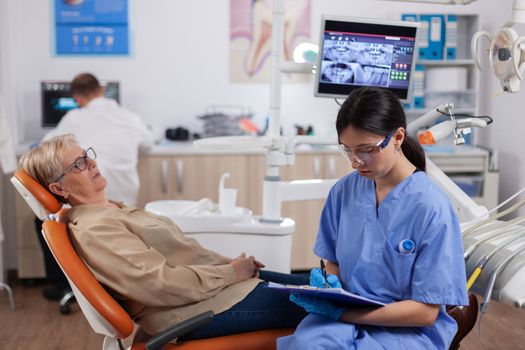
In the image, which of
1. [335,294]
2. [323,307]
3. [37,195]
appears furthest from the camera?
[37,195]

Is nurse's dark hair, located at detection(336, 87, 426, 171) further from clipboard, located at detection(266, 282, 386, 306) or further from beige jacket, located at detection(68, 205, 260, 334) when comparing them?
beige jacket, located at detection(68, 205, 260, 334)

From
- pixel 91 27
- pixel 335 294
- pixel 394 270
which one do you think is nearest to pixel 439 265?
pixel 394 270

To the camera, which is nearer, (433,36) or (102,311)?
(102,311)

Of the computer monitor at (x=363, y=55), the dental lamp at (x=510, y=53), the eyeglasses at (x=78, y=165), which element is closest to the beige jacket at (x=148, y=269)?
the eyeglasses at (x=78, y=165)

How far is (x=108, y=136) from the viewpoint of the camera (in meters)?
3.56

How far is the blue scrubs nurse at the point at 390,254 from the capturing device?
161 cm

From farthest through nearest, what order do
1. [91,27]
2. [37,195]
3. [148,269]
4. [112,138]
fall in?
[91,27], [112,138], [37,195], [148,269]

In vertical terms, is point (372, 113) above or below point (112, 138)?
above

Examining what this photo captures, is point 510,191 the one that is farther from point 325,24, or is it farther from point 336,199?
point 336,199

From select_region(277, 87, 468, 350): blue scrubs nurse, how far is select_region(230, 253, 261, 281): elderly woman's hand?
382 millimetres

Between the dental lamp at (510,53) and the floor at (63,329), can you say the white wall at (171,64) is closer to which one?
the floor at (63,329)

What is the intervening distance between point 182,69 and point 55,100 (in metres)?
0.78

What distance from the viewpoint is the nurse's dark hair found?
5.32ft

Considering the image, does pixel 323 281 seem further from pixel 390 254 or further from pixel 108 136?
pixel 108 136
